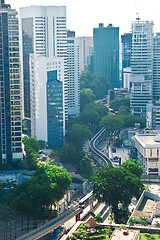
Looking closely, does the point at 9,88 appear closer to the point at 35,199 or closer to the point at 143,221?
the point at 35,199

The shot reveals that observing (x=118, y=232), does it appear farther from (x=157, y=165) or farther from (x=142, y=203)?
(x=157, y=165)

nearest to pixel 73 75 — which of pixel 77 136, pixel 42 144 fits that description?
pixel 77 136

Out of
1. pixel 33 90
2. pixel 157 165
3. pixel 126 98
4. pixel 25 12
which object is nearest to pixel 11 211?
pixel 157 165

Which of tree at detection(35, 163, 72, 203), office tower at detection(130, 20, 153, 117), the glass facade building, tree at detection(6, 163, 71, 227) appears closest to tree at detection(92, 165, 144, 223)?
tree at detection(35, 163, 72, 203)

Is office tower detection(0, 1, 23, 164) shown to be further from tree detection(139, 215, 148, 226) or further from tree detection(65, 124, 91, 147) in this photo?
tree detection(139, 215, 148, 226)

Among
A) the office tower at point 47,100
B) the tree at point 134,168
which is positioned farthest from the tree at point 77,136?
the tree at point 134,168
